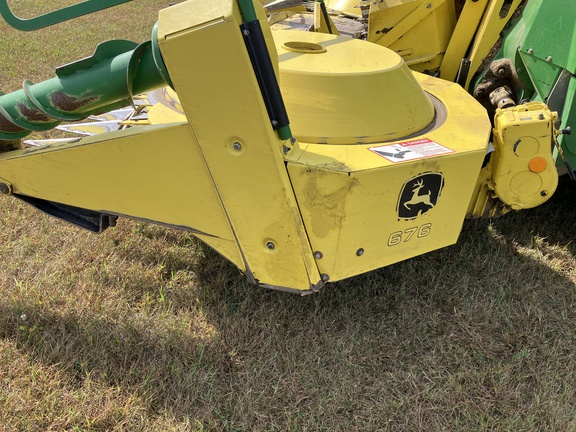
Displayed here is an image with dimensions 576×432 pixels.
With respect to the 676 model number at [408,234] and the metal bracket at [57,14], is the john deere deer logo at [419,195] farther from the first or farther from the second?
the metal bracket at [57,14]

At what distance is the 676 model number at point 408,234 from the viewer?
74.9 inches

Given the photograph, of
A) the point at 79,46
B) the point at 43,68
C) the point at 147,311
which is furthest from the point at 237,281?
the point at 79,46

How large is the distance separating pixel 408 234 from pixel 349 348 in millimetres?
595

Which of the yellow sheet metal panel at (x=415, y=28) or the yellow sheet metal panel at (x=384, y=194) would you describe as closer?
the yellow sheet metal panel at (x=384, y=194)

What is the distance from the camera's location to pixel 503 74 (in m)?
2.57

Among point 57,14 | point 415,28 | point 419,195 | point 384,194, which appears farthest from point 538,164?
point 57,14

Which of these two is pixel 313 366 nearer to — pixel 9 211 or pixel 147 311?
pixel 147 311

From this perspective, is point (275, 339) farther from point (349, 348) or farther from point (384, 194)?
point (384, 194)

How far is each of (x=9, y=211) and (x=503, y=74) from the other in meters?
2.91

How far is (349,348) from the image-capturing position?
86.3 inches

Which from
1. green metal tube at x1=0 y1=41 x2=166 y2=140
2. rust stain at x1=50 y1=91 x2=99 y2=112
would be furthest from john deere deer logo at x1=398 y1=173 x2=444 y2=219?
rust stain at x1=50 y1=91 x2=99 y2=112

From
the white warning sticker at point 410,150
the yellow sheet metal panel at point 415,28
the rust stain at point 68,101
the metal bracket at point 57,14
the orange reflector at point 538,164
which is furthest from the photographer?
the yellow sheet metal panel at point 415,28

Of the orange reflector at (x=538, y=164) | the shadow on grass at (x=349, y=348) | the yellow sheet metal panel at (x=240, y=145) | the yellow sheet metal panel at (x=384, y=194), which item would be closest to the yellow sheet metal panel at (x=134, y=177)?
the yellow sheet metal panel at (x=240, y=145)

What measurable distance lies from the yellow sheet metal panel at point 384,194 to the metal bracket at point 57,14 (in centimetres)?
76
